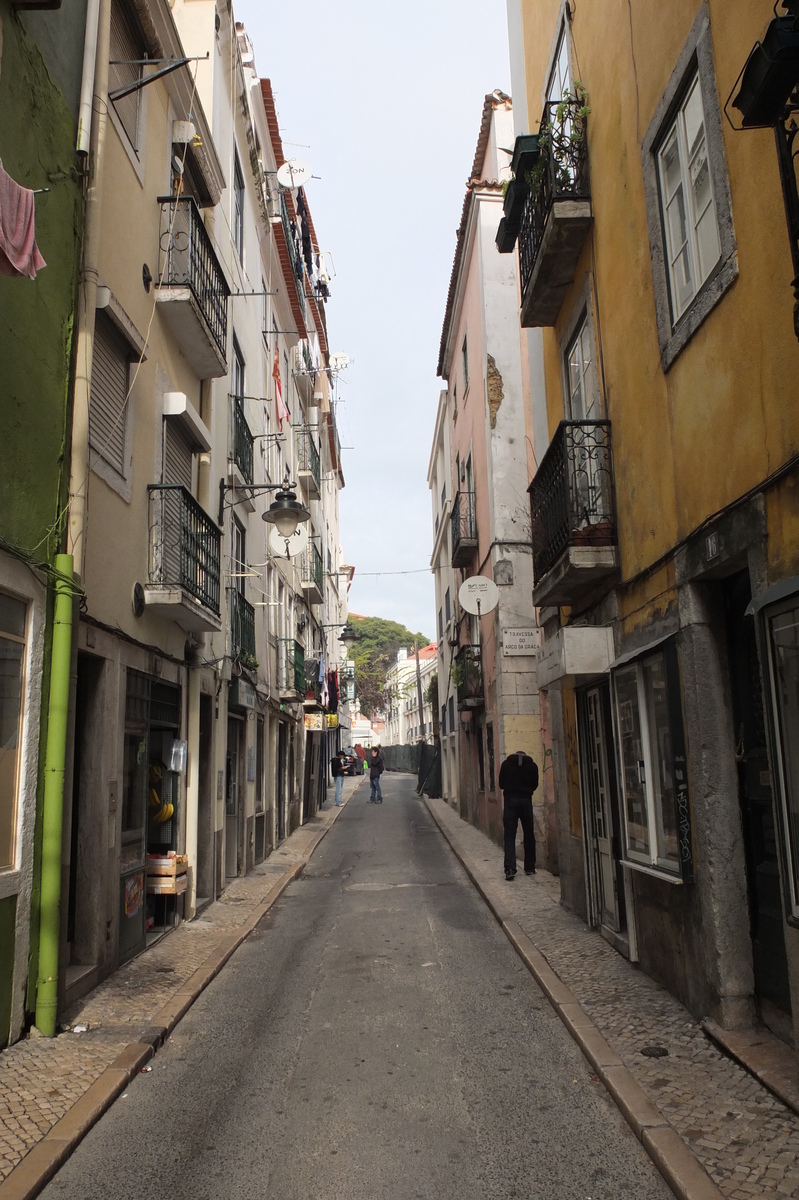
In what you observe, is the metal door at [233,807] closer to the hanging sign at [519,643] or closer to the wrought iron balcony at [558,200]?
the hanging sign at [519,643]

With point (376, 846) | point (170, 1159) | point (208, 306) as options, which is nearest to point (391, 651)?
point (376, 846)

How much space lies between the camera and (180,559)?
9641 mm

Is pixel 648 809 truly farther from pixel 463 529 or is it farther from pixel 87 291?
pixel 463 529

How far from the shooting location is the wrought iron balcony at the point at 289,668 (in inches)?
732

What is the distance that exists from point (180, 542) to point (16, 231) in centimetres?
452

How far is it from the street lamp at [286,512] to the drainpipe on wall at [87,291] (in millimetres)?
3904

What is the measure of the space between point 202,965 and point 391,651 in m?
75.5

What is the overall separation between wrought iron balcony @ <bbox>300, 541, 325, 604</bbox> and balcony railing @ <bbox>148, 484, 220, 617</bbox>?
1288cm

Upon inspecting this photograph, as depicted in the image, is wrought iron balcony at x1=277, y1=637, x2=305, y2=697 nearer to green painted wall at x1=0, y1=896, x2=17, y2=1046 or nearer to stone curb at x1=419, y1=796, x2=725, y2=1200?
stone curb at x1=419, y1=796, x2=725, y2=1200

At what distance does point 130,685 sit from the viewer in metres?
8.50

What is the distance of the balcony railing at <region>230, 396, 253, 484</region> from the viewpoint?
13492 millimetres

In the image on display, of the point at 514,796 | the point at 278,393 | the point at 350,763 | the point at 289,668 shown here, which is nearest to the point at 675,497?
the point at 514,796

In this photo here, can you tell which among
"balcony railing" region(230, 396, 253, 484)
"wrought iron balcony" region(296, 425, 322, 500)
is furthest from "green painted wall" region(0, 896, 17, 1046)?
"wrought iron balcony" region(296, 425, 322, 500)

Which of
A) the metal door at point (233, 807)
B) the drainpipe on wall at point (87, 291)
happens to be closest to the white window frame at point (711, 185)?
the drainpipe on wall at point (87, 291)
